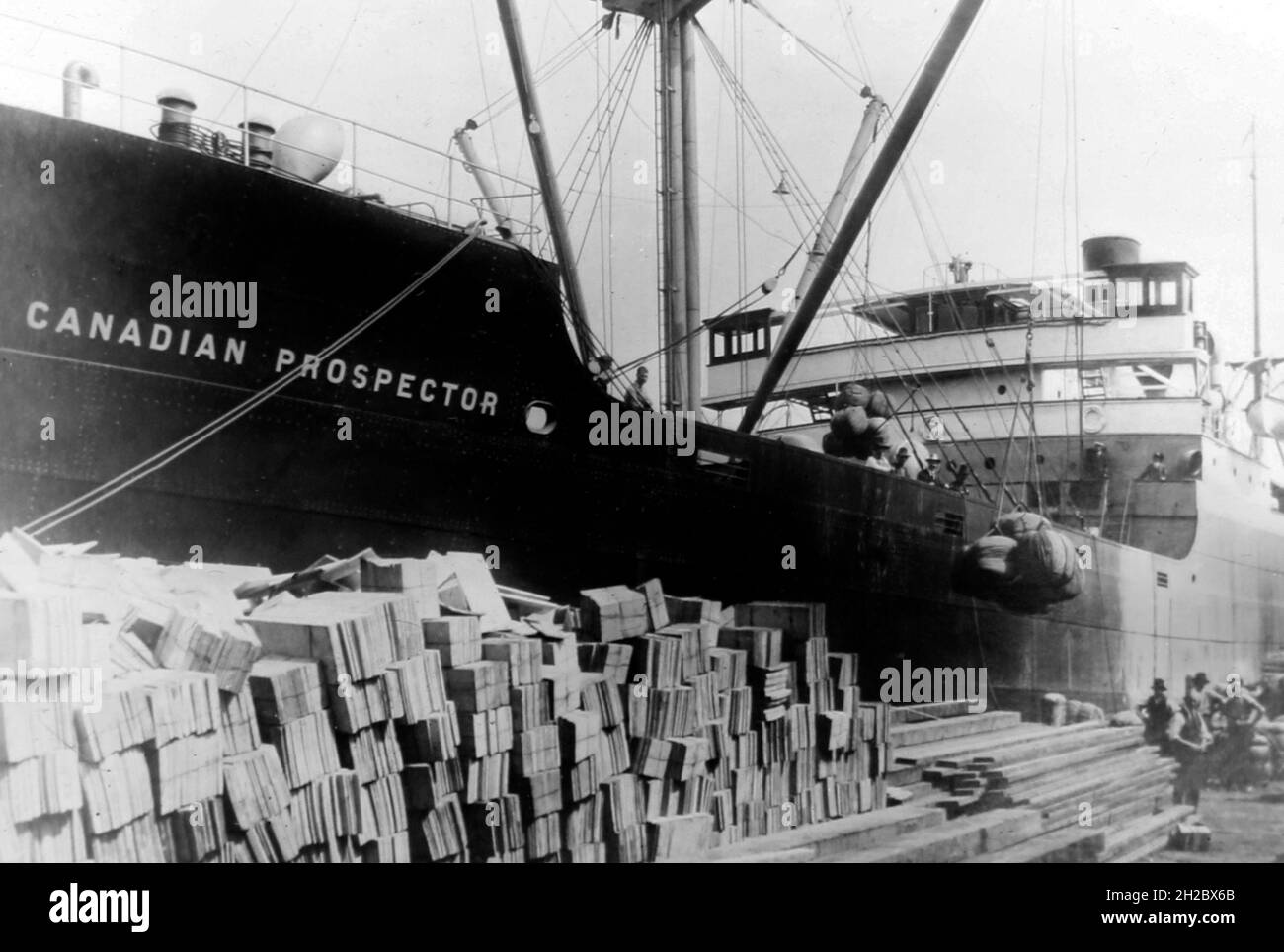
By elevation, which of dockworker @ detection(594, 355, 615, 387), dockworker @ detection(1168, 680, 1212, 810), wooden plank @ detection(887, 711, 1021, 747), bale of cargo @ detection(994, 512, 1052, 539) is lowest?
dockworker @ detection(1168, 680, 1212, 810)

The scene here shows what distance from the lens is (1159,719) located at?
36.1 feet

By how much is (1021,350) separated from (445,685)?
11.4 meters

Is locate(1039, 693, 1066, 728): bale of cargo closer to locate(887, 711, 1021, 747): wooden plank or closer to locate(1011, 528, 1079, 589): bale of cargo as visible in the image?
locate(887, 711, 1021, 747): wooden plank

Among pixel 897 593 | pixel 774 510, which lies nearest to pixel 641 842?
pixel 774 510

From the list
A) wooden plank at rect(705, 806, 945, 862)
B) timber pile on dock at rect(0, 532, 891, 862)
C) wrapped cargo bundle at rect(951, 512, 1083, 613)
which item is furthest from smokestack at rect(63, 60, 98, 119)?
wrapped cargo bundle at rect(951, 512, 1083, 613)

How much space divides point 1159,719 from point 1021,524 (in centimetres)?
249

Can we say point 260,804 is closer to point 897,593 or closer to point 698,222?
point 897,593

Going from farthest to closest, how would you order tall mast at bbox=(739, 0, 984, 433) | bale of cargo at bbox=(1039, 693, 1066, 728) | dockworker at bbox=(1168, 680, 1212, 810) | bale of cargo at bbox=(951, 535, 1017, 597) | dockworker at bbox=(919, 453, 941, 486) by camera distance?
dockworker at bbox=(919, 453, 941, 486)
bale of cargo at bbox=(1039, 693, 1066, 728)
bale of cargo at bbox=(951, 535, 1017, 597)
dockworker at bbox=(1168, 680, 1212, 810)
tall mast at bbox=(739, 0, 984, 433)

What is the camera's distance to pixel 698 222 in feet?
38.6

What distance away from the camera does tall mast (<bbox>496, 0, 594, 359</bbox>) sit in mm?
9695

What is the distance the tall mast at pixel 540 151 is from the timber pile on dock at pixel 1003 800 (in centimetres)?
426

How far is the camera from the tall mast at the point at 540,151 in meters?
9.70
